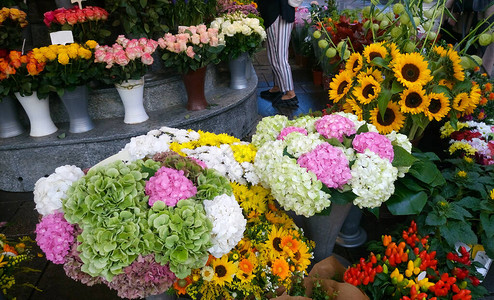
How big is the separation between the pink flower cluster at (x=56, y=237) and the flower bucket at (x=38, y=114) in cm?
217

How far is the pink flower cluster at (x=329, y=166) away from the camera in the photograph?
46.8 inches


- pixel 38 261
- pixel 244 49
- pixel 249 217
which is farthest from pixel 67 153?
pixel 249 217

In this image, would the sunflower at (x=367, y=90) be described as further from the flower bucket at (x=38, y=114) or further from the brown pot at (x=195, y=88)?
the flower bucket at (x=38, y=114)

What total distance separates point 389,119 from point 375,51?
1.07 ft

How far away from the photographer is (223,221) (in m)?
1.04

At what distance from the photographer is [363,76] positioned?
1.68m

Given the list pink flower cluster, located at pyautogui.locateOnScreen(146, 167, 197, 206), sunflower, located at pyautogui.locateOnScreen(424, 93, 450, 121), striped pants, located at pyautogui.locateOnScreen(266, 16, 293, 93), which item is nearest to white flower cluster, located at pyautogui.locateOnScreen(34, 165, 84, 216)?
pink flower cluster, located at pyautogui.locateOnScreen(146, 167, 197, 206)

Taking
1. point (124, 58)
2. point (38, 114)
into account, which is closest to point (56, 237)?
point (124, 58)

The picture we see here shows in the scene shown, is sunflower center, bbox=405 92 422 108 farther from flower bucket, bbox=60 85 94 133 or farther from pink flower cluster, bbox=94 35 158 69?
flower bucket, bbox=60 85 94 133

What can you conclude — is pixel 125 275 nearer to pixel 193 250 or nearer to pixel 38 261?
pixel 193 250

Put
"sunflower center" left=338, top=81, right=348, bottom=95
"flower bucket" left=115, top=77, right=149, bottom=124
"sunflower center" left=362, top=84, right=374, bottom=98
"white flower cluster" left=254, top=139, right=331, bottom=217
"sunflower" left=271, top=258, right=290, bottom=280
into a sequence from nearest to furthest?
"white flower cluster" left=254, top=139, right=331, bottom=217 < "sunflower" left=271, top=258, right=290, bottom=280 < "sunflower center" left=362, top=84, right=374, bottom=98 < "sunflower center" left=338, top=81, right=348, bottom=95 < "flower bucket" left=115, top=77, right=149, bottom=124

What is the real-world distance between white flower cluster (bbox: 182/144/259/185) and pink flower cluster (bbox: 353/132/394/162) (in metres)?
0.40

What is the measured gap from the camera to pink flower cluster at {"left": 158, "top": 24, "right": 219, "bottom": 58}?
114 inches

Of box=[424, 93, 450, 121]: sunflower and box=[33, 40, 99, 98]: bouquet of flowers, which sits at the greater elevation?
box=[424, 93, 450, 121]: sunflower
